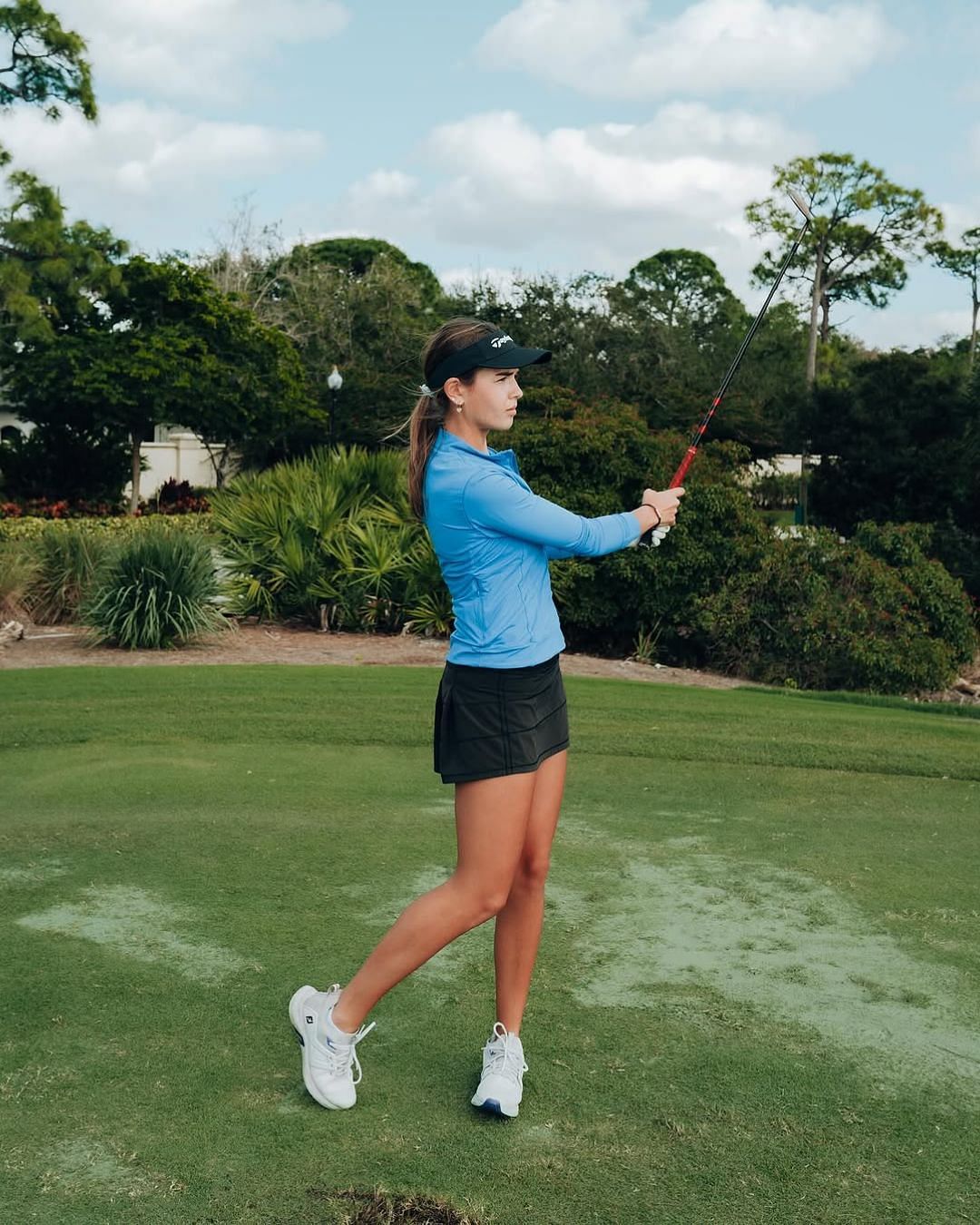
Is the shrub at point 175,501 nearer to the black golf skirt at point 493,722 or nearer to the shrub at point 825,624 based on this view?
the shrub at point 825,624

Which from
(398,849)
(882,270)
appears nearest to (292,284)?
(882,270)

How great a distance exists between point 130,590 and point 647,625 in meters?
5.57

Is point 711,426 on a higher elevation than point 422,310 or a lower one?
lower

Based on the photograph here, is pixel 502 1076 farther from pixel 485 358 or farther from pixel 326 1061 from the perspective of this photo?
pixel 485 358

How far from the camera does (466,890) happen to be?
3.23 m

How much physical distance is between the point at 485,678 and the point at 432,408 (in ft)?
2.27

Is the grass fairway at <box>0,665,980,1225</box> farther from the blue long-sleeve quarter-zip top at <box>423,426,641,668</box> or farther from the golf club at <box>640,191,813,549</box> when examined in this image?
the golf club at <box>640,191,813,549</box>

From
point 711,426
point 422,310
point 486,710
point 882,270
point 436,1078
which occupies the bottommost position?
point 436,1078

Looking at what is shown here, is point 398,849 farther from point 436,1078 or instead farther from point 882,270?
point 882,270

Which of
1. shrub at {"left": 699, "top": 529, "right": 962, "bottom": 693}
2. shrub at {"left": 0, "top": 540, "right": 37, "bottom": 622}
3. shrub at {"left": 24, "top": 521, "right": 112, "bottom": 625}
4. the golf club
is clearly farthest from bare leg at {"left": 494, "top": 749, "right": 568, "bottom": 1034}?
shrub at {"left": 24, "top": 521, "right": 112, "bottom": 625}

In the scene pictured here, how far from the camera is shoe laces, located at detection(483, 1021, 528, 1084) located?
3.13m

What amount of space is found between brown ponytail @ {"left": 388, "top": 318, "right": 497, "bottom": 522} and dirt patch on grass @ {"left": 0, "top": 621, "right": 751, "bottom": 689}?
8.21 metres

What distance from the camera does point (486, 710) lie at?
3.18m

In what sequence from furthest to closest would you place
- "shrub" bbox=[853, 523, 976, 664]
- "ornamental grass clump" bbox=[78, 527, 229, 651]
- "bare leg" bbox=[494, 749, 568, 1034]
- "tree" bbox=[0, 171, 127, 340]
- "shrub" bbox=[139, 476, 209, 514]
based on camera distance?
1. "shrub" bbox=[139, 476, 209, 514]
2. "tree" bbox=[0, 171, 127, 340]
3. "shrub" bbox=[853, 523, 976, 664]
4. "ornamental grass clump" bbox=[78, 527, 229, 651]
5. "bare leg" bbox=[494, 749, 568, 1034]
